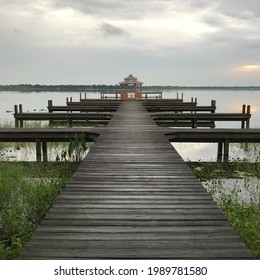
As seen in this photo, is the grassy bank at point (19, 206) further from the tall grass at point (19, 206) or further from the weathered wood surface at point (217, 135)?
the weathered wood surface at point (217, 135)

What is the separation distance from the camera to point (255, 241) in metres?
4.12

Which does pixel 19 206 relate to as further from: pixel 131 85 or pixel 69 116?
pixel 131 85

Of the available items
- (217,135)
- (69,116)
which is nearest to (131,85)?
(69,116)

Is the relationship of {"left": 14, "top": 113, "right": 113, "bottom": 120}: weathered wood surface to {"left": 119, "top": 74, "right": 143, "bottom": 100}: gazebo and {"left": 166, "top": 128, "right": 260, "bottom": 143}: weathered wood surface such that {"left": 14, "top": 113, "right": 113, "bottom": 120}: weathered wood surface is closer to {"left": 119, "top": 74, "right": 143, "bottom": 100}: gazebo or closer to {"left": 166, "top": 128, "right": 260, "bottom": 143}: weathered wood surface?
{"left": 166, "top": 128, "right": 260, "bottom": 143}: weathered wood surface

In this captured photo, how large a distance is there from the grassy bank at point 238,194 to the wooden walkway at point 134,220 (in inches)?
39.1

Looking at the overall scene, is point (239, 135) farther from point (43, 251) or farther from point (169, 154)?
point (43, 251)

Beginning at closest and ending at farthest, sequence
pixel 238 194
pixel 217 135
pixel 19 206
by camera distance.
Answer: pixel 19 206 < pixel 238 194 < pixel 217 135

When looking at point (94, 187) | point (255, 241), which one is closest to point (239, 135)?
point (255, 241)

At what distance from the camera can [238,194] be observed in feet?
25.5

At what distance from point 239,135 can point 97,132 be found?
4.53 m

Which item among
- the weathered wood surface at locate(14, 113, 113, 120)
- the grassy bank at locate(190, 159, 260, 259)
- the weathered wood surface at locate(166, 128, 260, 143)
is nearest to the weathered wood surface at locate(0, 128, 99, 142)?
the weathered wood surface at locate(166, 128, 260, 143)

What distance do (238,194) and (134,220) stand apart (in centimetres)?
522

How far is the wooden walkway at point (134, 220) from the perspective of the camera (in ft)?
8.90
